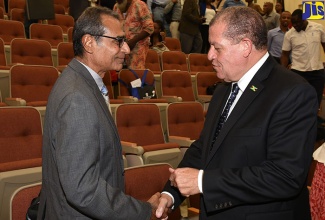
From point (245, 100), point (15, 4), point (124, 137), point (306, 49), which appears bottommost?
point (124, 137)

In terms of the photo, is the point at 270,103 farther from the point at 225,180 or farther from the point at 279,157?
the point at 225,180

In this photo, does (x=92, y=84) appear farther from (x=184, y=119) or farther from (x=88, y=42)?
(x=184, y=119)

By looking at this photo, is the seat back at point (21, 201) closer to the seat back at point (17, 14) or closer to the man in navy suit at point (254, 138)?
the man in navy suit at point (254, 138)

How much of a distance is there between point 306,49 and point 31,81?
3163mm

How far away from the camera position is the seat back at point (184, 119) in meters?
3.66

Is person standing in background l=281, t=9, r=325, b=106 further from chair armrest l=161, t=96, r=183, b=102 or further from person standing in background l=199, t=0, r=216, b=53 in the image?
person standing in background l=199, t=0, r=216, b=53

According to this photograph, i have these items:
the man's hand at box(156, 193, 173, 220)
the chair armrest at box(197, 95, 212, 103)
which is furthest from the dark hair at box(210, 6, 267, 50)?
the chair armrest at box(197, 95, 212, 103)

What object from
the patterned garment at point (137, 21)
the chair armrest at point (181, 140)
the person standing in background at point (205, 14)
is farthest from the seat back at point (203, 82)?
the person standing in background at point (205, 14)

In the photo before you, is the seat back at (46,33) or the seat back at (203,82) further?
the seat back at (46,33)

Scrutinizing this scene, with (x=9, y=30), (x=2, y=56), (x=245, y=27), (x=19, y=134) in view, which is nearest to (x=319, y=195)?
(x=245, y=27)

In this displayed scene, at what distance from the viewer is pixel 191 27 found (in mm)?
6871

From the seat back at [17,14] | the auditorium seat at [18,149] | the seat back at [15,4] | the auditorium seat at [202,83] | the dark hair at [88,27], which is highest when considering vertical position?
the seat back at [15,4]

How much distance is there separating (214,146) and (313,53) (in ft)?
13.4

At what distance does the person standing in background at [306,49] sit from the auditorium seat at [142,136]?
7.97 feet
